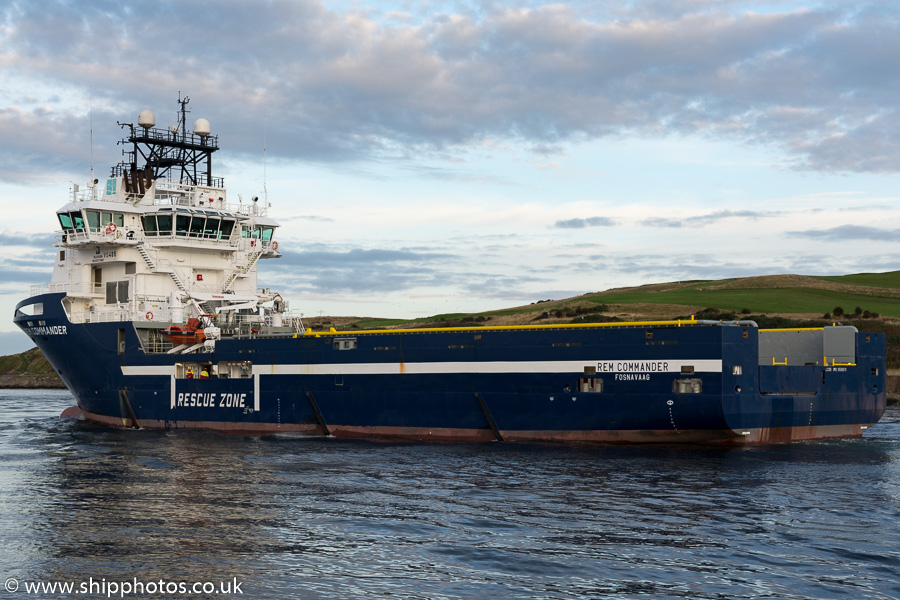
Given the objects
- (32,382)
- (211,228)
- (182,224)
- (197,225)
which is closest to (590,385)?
(211,228)

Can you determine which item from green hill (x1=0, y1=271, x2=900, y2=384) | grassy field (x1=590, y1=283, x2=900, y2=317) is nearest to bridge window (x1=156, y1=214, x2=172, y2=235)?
green hill (x1=0, y1=271, x2=900, y2=384)

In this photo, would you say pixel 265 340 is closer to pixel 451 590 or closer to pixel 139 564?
pixel 139 564

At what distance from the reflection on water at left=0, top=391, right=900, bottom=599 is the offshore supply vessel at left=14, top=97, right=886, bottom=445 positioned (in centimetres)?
188

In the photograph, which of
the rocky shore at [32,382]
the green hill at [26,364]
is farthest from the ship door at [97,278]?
the green hill at [26,364]

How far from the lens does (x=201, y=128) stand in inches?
1836

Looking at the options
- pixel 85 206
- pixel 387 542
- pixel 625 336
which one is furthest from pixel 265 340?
pixel 387 542

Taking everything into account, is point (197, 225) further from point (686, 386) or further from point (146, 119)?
point (686, 386)

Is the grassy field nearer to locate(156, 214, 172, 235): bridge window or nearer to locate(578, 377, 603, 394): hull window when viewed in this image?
locate(578, 377, 603, 394): hull window

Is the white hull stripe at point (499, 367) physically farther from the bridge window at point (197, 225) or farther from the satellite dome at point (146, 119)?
the satellite dome at point (146, 119)

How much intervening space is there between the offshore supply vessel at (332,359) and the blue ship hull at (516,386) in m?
0.06

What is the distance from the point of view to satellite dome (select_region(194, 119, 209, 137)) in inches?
1833

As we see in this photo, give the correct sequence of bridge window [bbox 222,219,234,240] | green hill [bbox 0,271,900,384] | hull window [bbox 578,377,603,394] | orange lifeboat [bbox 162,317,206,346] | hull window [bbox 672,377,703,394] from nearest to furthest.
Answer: hull window [bbox 672,377,703,394] < hull window [bbox 578,377,603,394] < orange lifeboat [bbox 162,317,206,346] < bridge window [bbox 222,219,234,240] < green hill [bbox 0,271,900,384]

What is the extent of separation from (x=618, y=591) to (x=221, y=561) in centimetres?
744

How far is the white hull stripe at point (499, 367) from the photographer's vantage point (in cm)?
2950
